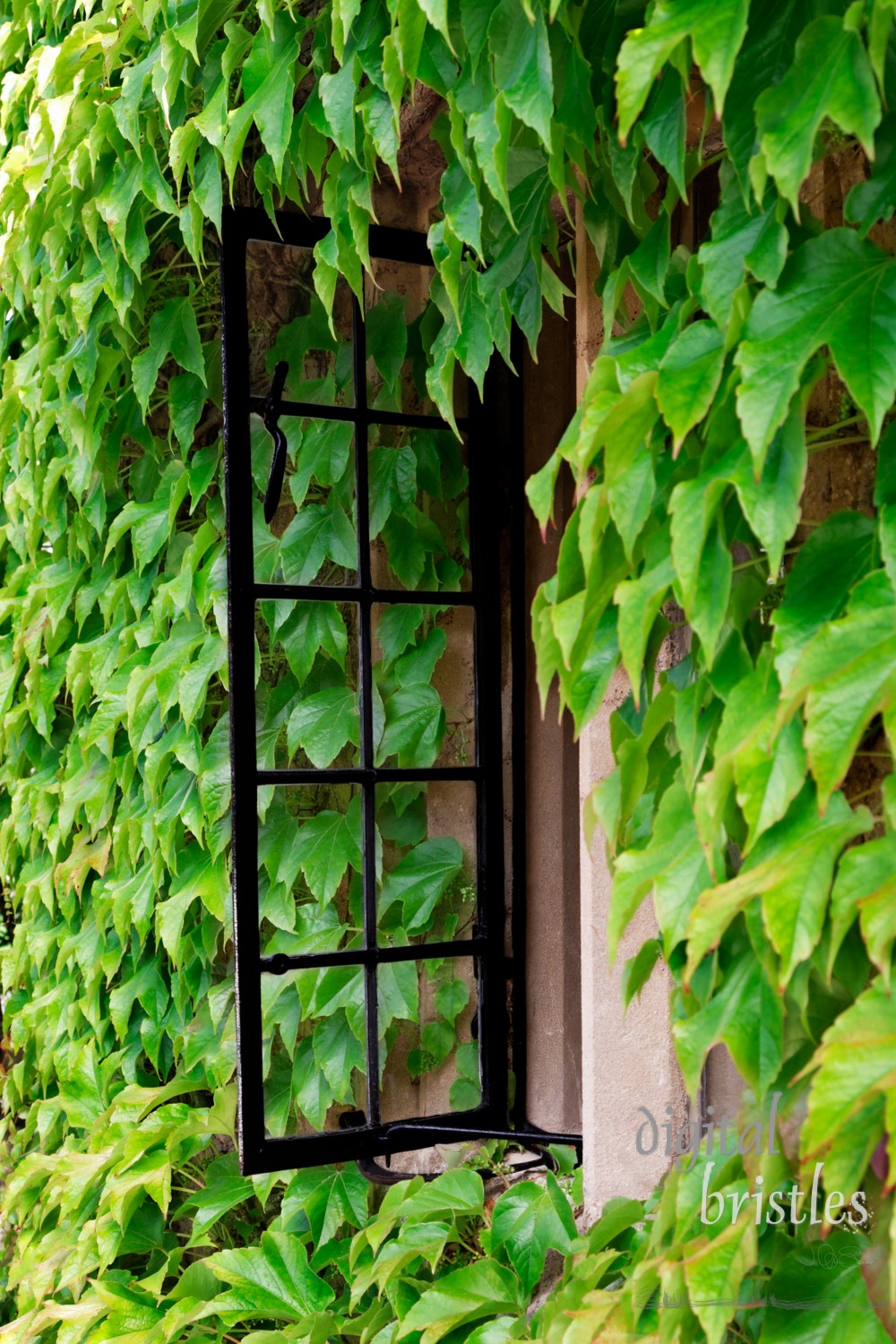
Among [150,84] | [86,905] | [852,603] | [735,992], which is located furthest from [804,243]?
[86,905]

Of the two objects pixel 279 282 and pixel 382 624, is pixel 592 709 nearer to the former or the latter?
pixel 382 624

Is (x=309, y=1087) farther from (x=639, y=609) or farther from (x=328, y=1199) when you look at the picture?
(x=639, y=609)

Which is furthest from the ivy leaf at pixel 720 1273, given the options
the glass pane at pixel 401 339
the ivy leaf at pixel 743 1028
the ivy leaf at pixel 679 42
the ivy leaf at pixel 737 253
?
the glass pane at pixel 401 339

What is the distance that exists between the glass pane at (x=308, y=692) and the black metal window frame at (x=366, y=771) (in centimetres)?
7

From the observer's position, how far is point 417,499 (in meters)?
2.22

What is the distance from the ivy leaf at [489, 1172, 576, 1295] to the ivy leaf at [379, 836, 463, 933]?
562 millimetres

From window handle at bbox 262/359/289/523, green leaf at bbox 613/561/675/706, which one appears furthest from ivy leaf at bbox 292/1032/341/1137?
green leaf at bbox 613/561/675/706

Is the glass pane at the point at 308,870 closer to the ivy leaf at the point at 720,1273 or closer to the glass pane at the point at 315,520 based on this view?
the glass pane at the point at 315,520

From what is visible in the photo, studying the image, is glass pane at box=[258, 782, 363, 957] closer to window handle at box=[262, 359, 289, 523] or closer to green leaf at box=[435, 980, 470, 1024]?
green leaf at box=[435, 980, 470, 1024]

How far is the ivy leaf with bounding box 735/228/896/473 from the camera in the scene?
0.91 m

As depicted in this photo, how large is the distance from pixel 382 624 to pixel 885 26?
140cm

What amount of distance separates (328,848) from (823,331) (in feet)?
4.27

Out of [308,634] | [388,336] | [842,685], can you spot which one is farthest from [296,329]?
[842,685]

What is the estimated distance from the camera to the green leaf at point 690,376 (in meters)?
0.99
